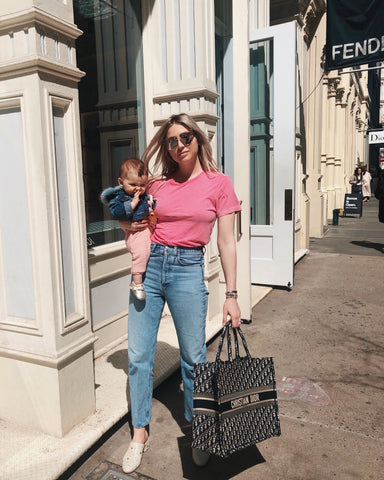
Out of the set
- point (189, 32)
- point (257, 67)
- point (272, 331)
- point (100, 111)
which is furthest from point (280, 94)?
point (272, 331)

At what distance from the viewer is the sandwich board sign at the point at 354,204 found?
15477 millimetres

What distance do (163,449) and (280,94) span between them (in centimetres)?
508

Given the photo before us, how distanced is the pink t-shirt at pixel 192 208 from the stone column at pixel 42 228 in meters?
0.58

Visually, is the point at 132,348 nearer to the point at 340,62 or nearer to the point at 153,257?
the point at 153,257

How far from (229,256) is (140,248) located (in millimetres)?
534

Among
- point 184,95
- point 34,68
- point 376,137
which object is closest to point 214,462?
point 34,68

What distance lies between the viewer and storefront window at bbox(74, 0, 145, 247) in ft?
12.5

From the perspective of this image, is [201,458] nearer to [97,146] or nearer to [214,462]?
[214,462]

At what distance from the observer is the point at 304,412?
295 cm

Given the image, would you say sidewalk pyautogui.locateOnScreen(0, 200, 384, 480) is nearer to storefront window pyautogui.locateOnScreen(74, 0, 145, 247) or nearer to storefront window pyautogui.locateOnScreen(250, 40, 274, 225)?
storefront window pyautogui.locateOnScreen(250, 40, 274, 225)

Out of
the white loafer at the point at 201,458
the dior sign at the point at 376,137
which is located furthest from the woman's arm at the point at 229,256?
the dior sign at the point at 376,137

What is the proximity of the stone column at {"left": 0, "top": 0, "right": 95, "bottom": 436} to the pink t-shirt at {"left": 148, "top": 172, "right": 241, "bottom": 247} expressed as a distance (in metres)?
0.58

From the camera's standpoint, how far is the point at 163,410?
302 centimetres

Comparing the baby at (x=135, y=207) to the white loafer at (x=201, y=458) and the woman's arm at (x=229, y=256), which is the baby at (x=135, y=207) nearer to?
the woman's arm at (x=229, y=256)
